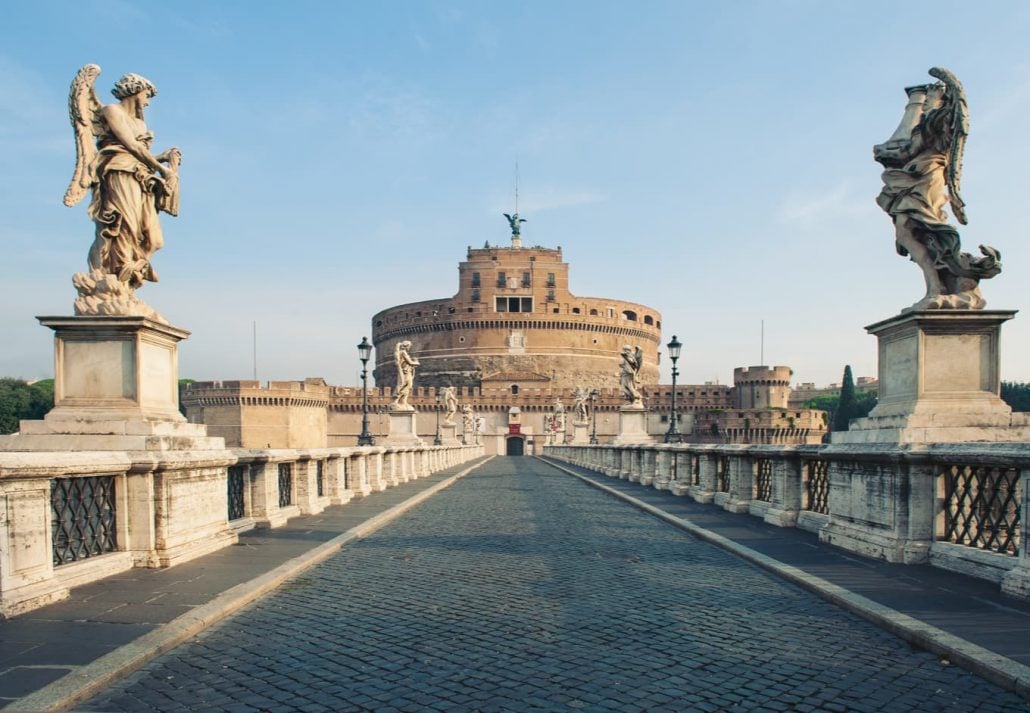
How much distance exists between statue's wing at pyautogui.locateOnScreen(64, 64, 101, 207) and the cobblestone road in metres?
4.05

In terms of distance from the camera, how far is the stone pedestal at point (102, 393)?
652cm

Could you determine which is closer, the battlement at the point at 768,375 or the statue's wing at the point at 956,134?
the statue's wing at the point at 956,134

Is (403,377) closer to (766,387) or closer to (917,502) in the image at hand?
(917,502)

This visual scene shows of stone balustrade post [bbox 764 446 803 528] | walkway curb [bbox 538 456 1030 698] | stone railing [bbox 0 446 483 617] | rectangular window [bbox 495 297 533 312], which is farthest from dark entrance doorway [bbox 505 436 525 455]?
walkway curb [bbox 538 456 1030 698]

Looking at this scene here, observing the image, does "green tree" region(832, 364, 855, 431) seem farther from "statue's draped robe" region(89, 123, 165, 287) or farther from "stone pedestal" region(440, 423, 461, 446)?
"statue's draped robe" region(89, 123, 165, 287)

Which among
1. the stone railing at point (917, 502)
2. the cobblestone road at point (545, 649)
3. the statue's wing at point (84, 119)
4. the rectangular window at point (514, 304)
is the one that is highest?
the rectangular window at point (514, 304)

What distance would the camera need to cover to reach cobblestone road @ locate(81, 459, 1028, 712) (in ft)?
12.3

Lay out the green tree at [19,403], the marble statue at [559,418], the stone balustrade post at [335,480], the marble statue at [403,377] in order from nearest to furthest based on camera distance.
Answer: the stone balustrade post at [335,480] < the marble statue at [403,377] < the green tree at [19,403] < the marble statue at [559,418]

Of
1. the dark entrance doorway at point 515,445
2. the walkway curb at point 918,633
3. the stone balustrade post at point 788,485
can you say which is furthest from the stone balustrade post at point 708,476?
the dark entrance doorway at point 515,445

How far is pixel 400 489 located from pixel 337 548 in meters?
9.45

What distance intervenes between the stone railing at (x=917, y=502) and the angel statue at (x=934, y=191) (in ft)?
5.07

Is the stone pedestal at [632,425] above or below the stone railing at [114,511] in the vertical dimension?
below

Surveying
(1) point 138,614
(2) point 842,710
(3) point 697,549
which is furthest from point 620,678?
(3) point 697,549

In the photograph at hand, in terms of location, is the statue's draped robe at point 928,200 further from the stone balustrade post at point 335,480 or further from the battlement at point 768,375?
the battlement at point 768,375
